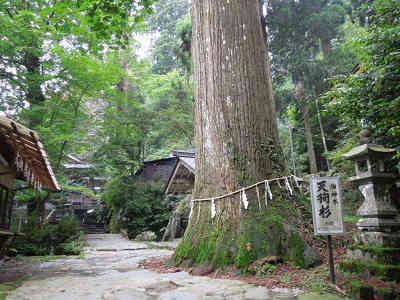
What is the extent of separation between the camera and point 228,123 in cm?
428

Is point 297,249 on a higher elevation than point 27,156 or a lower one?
lower

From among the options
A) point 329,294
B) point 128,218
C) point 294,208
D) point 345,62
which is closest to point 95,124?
point 128,218

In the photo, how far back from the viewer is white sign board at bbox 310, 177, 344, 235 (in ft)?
9.82

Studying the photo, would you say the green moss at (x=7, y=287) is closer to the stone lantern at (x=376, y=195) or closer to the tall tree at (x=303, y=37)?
the stone lantern at (x=376, y=195)

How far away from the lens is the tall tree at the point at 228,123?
3.97 meters

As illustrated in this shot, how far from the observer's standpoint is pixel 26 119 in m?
9.41

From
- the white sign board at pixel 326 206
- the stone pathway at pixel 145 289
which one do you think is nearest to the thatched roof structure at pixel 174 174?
the stone pathway at pixel 145 289

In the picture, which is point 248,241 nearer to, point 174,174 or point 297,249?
point 297,249

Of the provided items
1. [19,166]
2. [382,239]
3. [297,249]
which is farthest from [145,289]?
[19,166]

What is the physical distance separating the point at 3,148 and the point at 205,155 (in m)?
3.79

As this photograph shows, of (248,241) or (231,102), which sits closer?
(248,241)

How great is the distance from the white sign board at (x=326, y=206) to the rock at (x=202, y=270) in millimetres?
1385

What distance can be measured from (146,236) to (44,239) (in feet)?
15.1

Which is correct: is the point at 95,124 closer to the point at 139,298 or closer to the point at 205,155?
the point at 205,155
